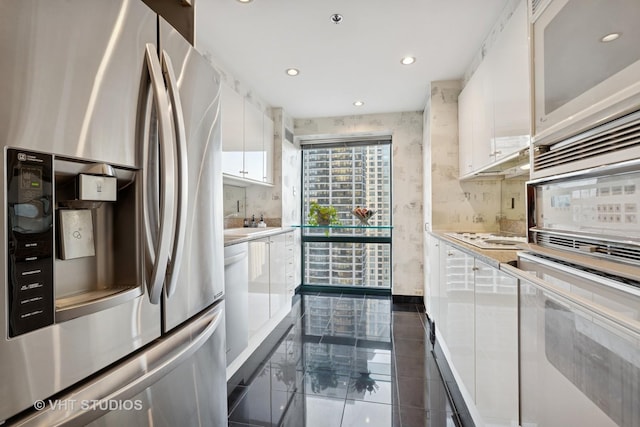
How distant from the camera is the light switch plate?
0.67 metres

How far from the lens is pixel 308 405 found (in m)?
1.86

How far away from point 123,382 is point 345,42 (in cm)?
246

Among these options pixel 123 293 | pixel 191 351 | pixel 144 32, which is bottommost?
pixel 191 351

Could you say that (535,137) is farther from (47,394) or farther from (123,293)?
(47,394)

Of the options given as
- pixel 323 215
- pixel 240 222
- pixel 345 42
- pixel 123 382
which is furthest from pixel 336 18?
pixel 323 215

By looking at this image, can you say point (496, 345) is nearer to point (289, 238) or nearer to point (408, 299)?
point (289, 238)

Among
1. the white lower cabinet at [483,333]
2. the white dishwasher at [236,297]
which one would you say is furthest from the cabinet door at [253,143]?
the white lower cabinet at [483,333]

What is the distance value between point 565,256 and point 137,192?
1288 mm

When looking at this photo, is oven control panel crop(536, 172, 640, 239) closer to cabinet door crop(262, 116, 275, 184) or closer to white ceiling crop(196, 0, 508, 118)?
white ceiling crop(196, 0, 508, 118)

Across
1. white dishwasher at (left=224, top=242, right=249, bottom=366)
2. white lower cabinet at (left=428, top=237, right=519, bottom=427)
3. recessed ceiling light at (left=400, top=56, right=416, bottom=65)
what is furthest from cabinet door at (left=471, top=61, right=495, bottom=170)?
white dishwasher at (left=224, top=242, right=249, bottom=366)

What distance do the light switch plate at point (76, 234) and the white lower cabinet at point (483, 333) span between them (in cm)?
141

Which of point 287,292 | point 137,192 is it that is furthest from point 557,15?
point 287,292

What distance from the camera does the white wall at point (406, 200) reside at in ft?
12.8

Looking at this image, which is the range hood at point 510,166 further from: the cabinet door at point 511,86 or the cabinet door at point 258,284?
the cabinet door at point 258,284
